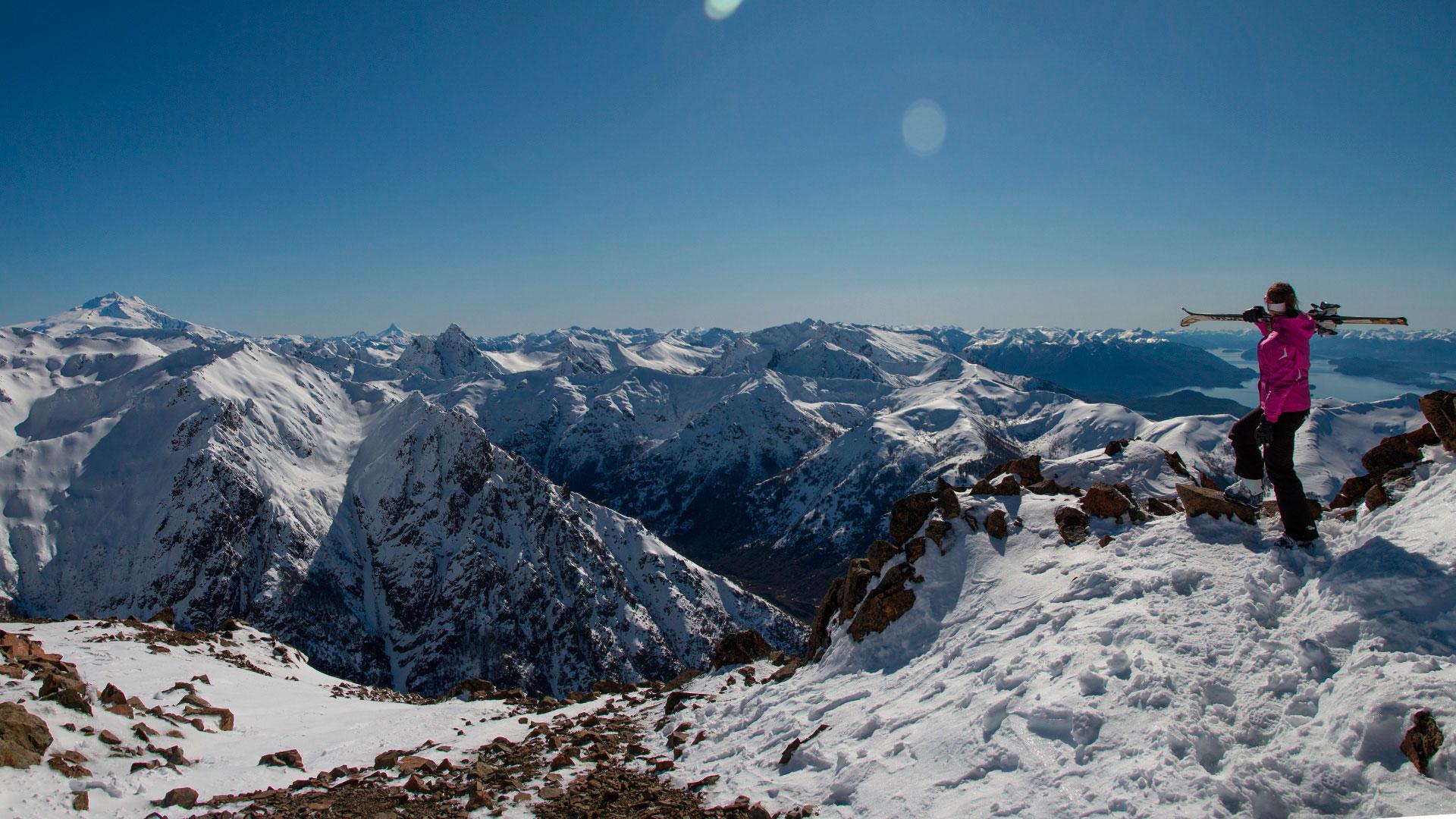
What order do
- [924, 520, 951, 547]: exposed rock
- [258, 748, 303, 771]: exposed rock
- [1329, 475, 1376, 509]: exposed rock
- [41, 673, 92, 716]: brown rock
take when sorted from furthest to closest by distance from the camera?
[924, 520, 951, 547]: exposed rock, [258, 748, 303, 771]: exposed rock, [41, 673, 92, 716]: brown rock, [1329, 475, 1376, 509]: exposed rock

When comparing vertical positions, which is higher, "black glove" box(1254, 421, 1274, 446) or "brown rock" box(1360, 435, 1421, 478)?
"black glove" box(1254, 421, 1274, 446)

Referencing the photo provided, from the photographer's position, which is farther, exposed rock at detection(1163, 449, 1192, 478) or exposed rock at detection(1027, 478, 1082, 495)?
exposed rock at detection(1163, 449, 1192, 478)

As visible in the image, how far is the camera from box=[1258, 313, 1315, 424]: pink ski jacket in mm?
11305

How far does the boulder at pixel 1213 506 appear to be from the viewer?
508 inches

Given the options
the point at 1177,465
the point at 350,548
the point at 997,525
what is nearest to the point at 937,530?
the point at 997,525

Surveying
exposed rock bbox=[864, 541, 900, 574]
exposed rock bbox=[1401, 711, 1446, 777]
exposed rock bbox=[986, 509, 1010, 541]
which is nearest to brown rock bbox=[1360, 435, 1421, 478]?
exposed rock bbox=[986, 509, 1010, 541]

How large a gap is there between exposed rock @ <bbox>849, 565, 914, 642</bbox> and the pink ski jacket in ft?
27.2

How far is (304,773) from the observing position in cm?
1459

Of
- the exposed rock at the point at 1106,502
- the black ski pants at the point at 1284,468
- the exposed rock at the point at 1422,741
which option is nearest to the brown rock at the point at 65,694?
the exposed rock at the point at 1422,741

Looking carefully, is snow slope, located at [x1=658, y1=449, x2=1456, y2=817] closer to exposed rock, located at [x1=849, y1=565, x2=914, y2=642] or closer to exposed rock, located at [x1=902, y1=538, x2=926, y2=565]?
exposed rock, located at [x1=849, y1=565, x2=914, y2=642]

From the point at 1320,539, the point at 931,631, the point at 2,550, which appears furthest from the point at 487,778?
the point at 2,550

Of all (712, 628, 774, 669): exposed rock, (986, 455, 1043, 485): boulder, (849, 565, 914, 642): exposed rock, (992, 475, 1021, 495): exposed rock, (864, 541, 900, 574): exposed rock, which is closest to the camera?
(849, 565, 914, 642): exposed rock

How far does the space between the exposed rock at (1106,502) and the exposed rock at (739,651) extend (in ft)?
38.3

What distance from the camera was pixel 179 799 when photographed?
1198cm
